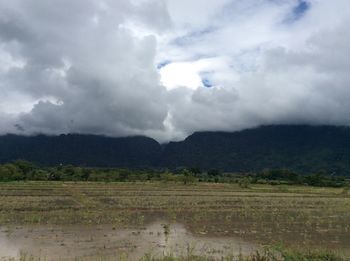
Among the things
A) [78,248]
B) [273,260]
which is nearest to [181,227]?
[78,248]

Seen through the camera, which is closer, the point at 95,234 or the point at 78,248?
the point at 78,248

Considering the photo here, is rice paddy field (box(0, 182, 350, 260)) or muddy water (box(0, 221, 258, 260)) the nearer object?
muddy water (box(0, 221, 258, 260))

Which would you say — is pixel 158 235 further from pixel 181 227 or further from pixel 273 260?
pixel 273 260

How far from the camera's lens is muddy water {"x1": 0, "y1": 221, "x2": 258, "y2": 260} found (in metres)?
14.1

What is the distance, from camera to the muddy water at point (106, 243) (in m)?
14.1

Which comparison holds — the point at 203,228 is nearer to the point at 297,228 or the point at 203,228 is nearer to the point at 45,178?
the point at 297,228

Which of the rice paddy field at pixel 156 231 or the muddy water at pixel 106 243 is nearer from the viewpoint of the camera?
the muddy water at pixel 106 243

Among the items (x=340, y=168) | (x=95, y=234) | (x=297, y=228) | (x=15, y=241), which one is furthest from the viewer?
(x=340, y=168)

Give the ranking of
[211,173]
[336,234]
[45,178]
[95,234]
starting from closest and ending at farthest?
[95,234]
[336,234]
[45,178]
[211,173]

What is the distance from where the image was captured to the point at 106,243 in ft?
52.1

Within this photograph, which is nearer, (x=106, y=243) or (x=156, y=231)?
(x=106, y=243)

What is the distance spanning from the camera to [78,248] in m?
14.8

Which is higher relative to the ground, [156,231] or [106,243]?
[106,243]

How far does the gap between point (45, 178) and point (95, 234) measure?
6832 cm
